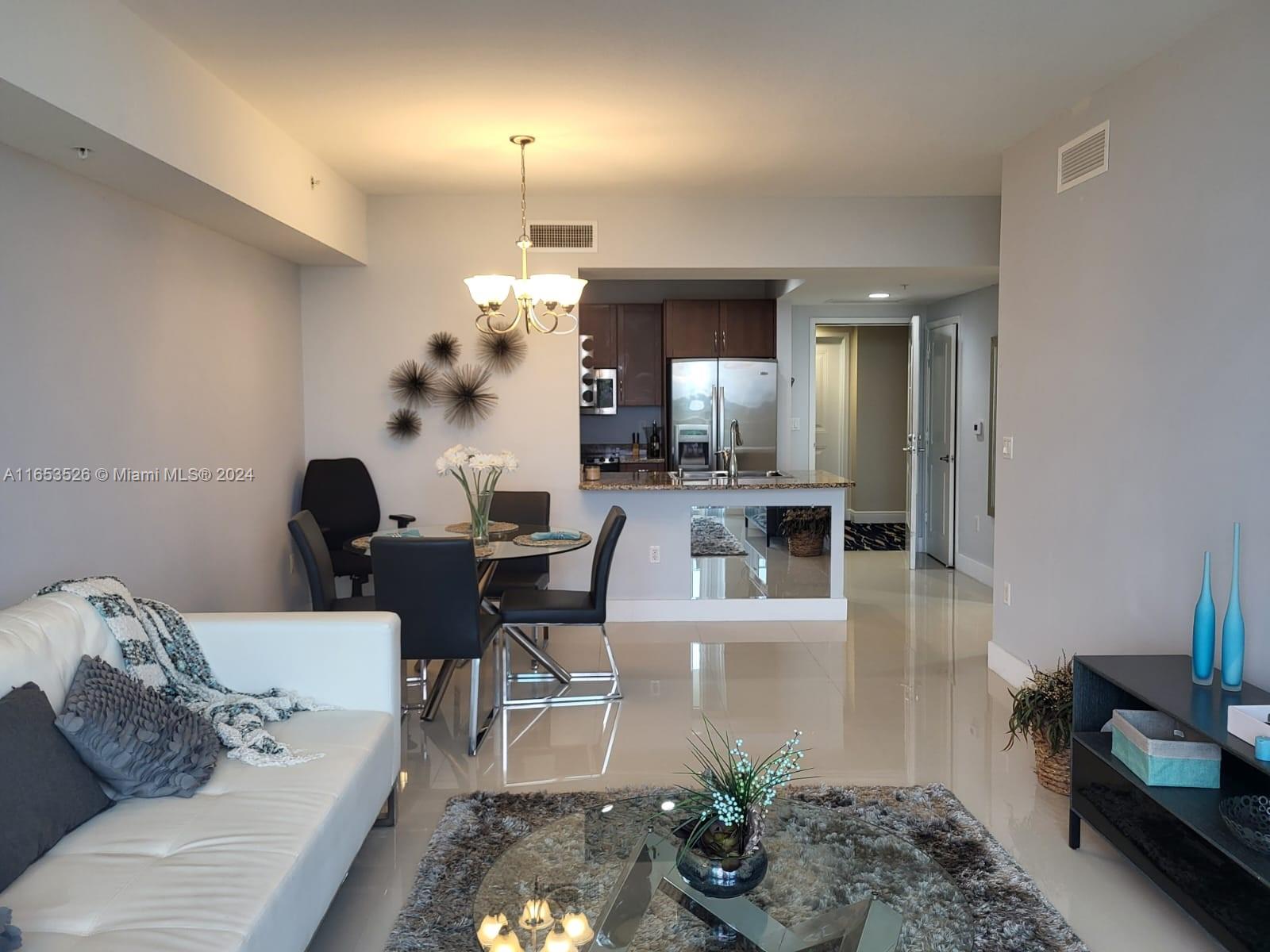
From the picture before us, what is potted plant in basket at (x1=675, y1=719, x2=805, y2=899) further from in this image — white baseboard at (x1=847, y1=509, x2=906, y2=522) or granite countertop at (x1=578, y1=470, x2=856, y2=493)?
white baseboard at (x1=847, y1=509, x2=906, y2=522)

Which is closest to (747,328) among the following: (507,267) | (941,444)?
(941,444)

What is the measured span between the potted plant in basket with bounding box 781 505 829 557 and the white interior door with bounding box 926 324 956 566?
195 centimetres

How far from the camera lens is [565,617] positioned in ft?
13.9

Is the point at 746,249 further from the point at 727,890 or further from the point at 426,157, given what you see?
the point at 727,890

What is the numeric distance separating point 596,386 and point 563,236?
2.23 meters

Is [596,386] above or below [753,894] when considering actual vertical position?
above

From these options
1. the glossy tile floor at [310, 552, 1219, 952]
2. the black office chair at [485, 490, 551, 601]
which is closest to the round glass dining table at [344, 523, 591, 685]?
the black office chair at [485, 490, 551, 601]

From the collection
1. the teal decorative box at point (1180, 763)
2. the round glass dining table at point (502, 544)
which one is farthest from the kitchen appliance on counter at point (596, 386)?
the teal decorative box at point (1180, 763)

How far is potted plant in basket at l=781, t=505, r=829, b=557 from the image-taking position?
618 cm

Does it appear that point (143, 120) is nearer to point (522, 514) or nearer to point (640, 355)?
point (522, 514)

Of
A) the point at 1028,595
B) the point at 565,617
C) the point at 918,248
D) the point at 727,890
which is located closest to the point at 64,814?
the point at 727,890

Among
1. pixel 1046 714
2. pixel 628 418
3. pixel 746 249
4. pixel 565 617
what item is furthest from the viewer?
pixel 628 418

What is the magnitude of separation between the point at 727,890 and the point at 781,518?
13.9 ft

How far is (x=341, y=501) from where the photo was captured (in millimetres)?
5629
